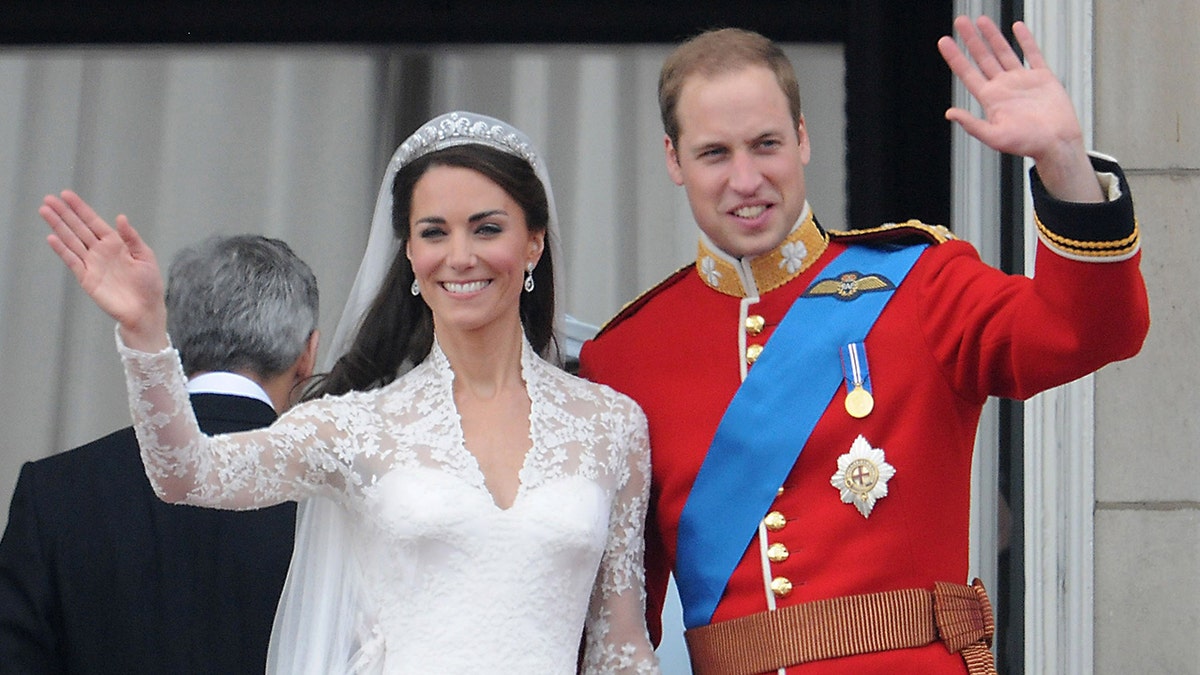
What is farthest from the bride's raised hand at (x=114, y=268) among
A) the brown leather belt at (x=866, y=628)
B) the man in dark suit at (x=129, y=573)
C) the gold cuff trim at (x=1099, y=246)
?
the gold cuff trim at (x=1099, y=246)

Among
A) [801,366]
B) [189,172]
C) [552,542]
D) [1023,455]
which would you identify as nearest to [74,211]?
[552,542]

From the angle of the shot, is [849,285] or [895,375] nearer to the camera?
[895,375]

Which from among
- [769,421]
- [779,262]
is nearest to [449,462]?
[769,421]

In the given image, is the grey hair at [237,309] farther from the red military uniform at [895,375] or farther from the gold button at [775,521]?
the gold button at [775,521]

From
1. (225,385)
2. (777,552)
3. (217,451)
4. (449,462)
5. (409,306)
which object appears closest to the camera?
(217,451)

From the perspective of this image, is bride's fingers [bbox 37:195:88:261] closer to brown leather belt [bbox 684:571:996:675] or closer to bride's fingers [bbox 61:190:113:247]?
bride's fingers [bbox 61:190:113:247]

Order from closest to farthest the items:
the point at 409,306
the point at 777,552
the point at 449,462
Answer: the point at 777,552
the point at 449,462
the point at 409,306

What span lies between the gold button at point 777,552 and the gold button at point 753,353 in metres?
0.30

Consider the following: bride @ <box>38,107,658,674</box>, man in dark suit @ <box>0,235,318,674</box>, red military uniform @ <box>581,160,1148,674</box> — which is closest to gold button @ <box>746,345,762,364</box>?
red military uniform @ <box>581,160,1148,674</box>

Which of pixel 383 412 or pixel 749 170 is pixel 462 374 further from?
pixel 749 170

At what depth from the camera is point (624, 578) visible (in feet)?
9.12

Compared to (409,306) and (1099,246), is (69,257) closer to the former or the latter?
(409,306)

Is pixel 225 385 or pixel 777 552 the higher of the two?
pixel 225 385

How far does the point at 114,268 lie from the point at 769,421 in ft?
3.18
